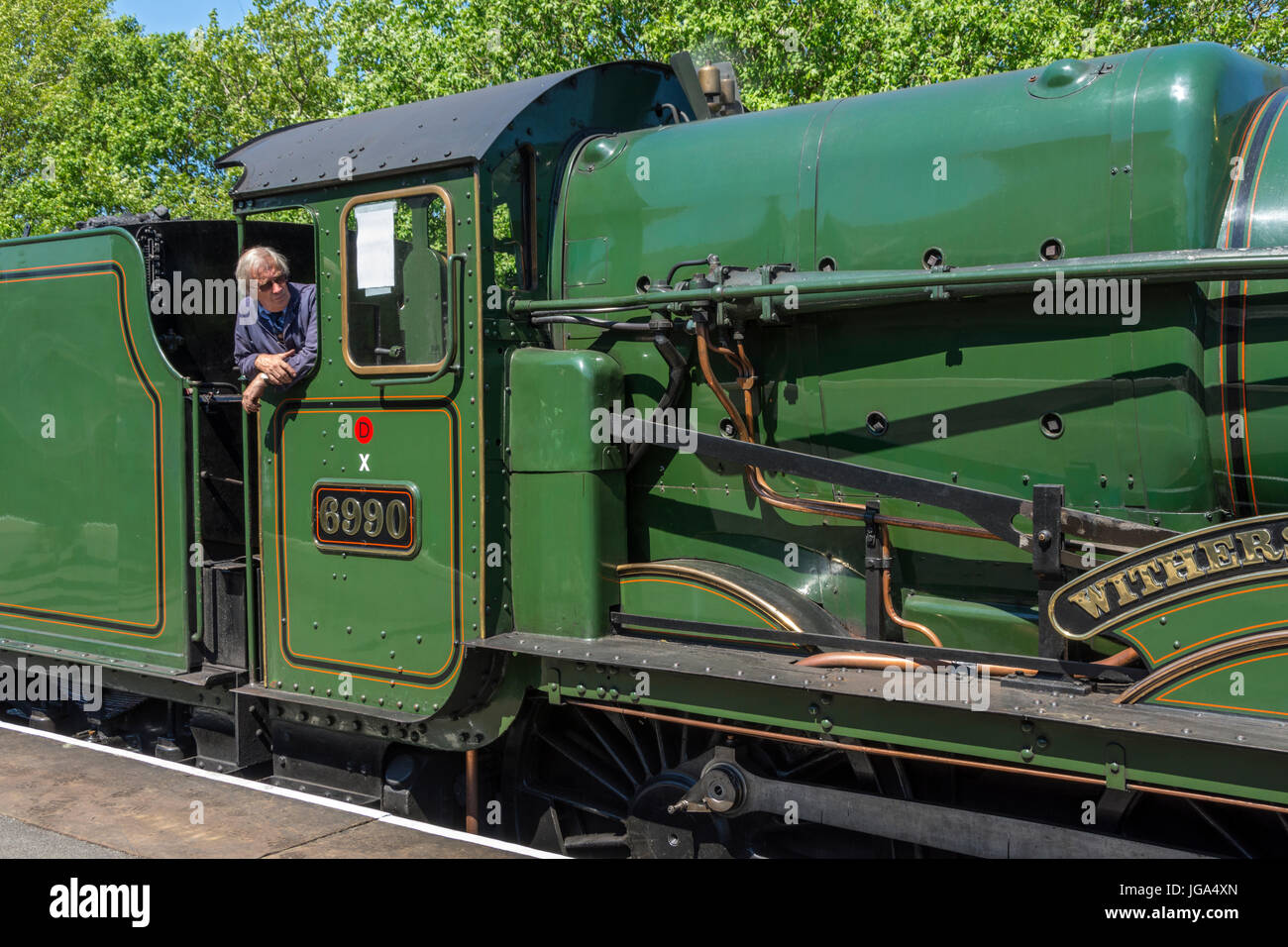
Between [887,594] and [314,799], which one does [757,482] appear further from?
[314,799]

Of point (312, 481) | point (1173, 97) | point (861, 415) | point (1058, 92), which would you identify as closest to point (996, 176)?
point (1058, 92)

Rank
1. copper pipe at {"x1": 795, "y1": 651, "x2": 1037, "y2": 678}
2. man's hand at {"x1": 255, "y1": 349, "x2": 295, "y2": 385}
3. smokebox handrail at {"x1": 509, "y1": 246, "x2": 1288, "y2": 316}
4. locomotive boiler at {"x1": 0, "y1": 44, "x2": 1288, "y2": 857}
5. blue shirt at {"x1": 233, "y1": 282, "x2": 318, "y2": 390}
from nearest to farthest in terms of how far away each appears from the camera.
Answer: smokebox handrail at {"x1": 509, "y1": 246, "x2": 1288, "y2": 316} → locomotive boiler at {"x1": 0, "y1": 44, "x2": 1288, "y2": 857} → copper pipe at {"x1": 795, "y1": 651, "x2": 1037, "y2": 678} → man's hand at {"x1": 255, "y1": 349, "x2": 295, "y2": 385} → blue shirt at {"x1": 233, "y1": 282, "x2": 318, "y2": 390}

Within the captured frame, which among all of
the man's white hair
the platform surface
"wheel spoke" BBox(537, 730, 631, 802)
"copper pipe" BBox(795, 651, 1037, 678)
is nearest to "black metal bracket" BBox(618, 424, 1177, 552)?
"copper pipe" BBox(795, 651, 1037, 678)

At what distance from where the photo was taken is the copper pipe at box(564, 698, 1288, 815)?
2.82m

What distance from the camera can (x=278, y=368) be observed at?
4.41 meters

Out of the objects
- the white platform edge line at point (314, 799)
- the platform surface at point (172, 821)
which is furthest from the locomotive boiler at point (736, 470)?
the platform surface at point (172, 821)

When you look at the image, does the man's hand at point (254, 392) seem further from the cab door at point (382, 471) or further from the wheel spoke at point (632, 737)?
the wheel spoke at point (632, 737)

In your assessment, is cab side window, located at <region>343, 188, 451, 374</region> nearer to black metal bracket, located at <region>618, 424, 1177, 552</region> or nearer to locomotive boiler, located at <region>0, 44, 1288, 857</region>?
locomotive boiler, located at <region>0, 44, 1288, 857</region>

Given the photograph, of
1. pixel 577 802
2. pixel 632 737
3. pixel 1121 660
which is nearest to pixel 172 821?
pixel 577 802

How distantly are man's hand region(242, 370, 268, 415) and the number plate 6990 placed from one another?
473 mm

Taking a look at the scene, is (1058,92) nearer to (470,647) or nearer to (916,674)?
(916,674)

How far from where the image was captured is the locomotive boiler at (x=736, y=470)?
3.11m

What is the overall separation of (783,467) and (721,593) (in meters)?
0.53

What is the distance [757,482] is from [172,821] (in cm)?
255
